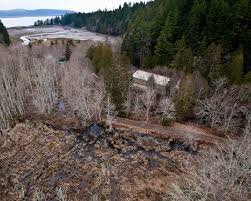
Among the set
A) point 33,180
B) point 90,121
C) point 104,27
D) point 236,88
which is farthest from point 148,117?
point 104,27

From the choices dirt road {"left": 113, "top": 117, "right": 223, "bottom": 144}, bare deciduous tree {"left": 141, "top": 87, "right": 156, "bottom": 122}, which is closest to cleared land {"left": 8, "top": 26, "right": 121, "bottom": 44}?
bare deciduous tree {"left": 141, "top": 87, "right": 156, "bottom": 122}

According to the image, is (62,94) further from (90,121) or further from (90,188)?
(90,188)

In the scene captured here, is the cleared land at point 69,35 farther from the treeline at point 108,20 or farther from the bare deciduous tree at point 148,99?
the bare deciduous tree at point 148,99

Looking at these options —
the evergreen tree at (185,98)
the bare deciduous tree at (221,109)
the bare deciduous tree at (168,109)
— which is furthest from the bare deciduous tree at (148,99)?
the bare deciduous tree at (221,109)

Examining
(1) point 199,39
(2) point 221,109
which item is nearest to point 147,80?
(2) point 221,109

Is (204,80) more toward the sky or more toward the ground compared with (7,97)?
more toward the sky

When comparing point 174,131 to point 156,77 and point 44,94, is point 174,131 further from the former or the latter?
point 44,94
